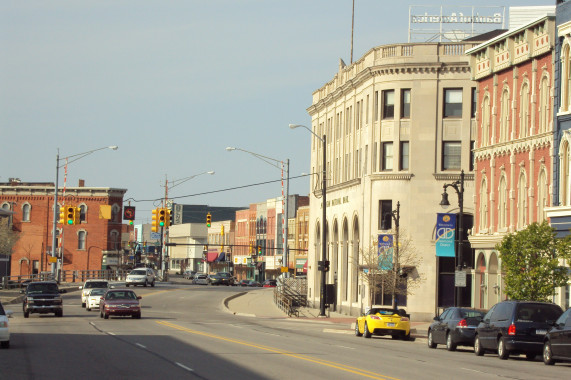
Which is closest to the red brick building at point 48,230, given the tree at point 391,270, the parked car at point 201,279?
the parked car at point 201,279

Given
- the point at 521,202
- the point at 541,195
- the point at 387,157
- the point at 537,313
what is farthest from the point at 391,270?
the point at 537,313

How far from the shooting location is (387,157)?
59781 millimetres

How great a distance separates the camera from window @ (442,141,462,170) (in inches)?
2290

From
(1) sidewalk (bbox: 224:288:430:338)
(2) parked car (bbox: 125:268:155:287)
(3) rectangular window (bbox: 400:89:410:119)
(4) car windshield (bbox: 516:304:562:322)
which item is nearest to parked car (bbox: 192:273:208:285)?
(2) parked car (bbox: 125:268:155:287)

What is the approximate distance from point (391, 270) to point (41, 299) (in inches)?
734

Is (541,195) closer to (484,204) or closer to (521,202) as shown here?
(521,202)

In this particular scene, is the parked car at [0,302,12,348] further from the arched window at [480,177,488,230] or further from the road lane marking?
the arched window at [480,177,488,230]

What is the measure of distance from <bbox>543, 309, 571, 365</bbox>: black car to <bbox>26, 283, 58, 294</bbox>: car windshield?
28.7m

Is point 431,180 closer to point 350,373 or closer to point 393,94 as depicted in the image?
point 393,94

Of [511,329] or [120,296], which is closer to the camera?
[511,329]

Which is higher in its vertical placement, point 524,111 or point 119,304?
point 524,111

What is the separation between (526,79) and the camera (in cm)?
4394

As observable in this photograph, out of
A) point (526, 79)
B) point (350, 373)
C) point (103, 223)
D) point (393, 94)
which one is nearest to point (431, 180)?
point (393, 94)

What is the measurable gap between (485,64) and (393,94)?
1074 centimetres
